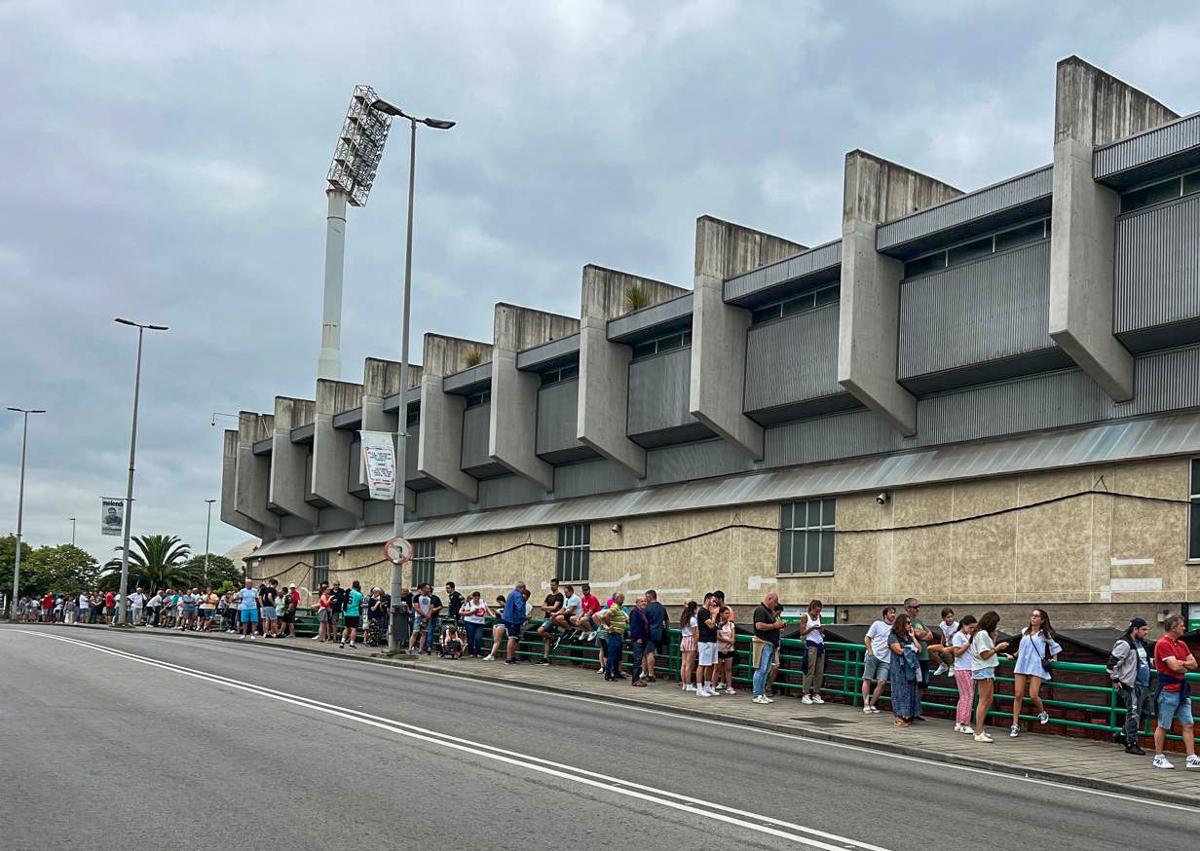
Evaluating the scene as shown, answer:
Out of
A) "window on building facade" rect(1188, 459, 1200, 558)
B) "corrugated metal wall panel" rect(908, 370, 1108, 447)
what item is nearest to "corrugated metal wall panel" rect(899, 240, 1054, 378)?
"corrugated metal wall panel" rect(908, 370, 1108, 447)

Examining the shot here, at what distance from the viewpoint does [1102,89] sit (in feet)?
79.2

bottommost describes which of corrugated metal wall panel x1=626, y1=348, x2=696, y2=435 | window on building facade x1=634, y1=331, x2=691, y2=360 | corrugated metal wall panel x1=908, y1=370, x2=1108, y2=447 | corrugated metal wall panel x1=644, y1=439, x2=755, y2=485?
corrugated metal wall panel x1=644, y1=439, x2=755, y2=485

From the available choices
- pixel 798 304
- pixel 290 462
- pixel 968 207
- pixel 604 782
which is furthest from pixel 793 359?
pixel 290 462

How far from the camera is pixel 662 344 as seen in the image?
36062 mm

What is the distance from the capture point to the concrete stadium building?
23062 millimetres

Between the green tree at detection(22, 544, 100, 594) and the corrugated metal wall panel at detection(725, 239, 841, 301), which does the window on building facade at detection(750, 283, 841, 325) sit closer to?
the corrugated metal wall panel at detection(725, 239, 841, 301)

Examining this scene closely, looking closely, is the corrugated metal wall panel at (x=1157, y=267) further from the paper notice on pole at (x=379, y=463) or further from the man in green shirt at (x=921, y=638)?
the paper notice on pole at (x=379, y=463)

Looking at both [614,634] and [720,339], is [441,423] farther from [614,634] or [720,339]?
[614,634]

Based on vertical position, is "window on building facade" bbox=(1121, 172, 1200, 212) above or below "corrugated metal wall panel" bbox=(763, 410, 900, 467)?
above

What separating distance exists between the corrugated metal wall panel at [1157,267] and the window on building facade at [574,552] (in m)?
18.3

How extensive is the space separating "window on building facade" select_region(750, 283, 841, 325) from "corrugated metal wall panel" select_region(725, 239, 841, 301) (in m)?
0.79

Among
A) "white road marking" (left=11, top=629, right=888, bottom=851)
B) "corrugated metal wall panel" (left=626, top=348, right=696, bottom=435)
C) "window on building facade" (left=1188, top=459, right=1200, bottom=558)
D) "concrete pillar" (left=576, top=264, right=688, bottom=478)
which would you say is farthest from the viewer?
"concrete pillar" (left=576, top=264, right=688, bottom=478)

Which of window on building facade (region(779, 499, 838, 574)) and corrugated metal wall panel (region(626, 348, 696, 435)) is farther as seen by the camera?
corrugated metal wall panel (region(626, 348, 696, 435))

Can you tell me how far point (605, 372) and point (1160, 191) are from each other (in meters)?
17.1
